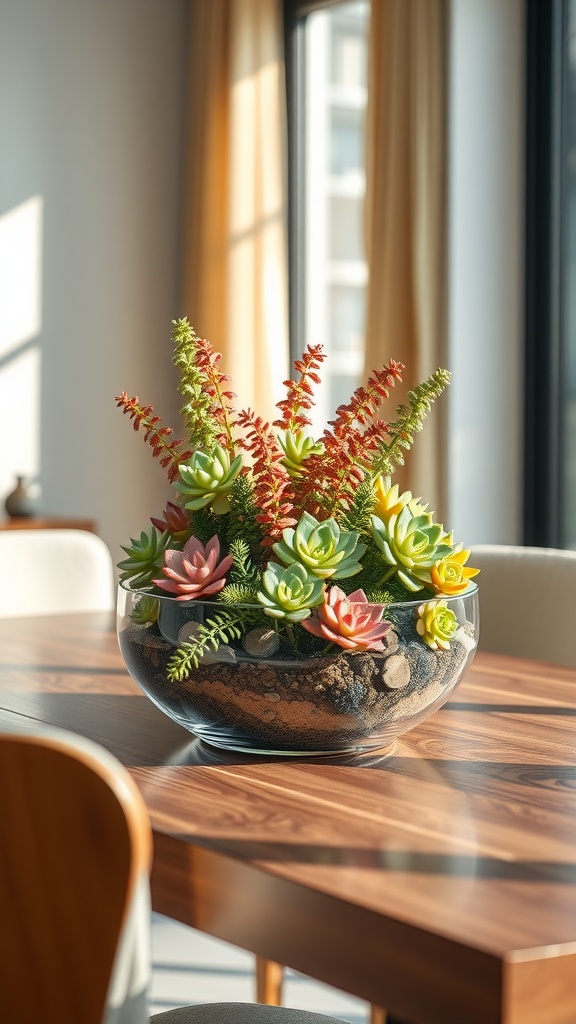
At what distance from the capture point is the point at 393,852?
91 centimetres

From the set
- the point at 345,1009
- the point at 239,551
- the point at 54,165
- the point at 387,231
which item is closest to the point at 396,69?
the point at 387,231

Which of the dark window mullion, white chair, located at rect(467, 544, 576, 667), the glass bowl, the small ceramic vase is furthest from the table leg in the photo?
the small ceramic vase

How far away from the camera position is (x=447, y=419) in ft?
11.5

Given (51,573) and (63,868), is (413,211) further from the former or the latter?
(63,868)

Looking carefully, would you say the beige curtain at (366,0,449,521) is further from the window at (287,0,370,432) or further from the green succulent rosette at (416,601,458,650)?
the green succulent rosette at (416,601,458,650)

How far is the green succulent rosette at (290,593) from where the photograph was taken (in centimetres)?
110

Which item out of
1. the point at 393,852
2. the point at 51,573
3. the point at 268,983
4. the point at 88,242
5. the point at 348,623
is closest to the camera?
the point at 393,852

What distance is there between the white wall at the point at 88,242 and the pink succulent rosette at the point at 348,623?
3.14 metres

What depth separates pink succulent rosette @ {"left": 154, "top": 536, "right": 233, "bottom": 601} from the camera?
1.15m

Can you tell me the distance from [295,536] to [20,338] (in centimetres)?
317

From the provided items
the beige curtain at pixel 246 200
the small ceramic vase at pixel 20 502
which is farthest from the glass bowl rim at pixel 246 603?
the beige curtain at pixel 246 200

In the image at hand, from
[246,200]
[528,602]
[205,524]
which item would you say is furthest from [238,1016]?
[246,200]

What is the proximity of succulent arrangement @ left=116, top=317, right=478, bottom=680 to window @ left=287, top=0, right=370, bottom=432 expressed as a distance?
9.71 feet

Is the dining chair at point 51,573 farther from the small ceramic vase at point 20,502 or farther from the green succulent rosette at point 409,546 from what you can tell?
the small ceramic vase at point 20,502
